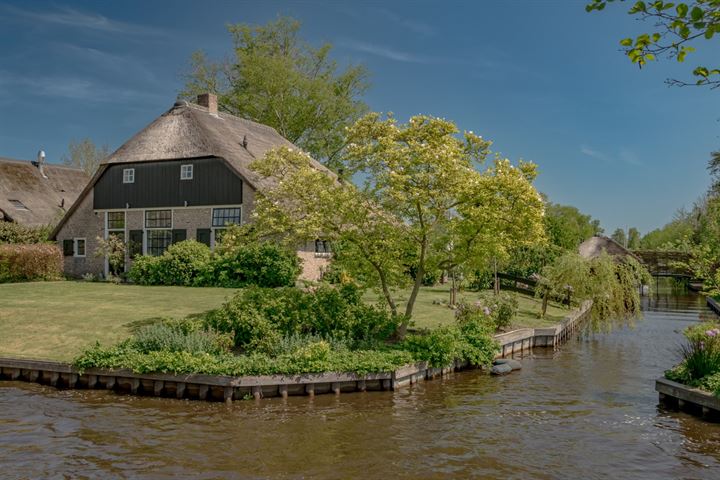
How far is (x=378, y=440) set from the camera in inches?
A: 451

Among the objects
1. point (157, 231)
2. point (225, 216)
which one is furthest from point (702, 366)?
point (157, 231)

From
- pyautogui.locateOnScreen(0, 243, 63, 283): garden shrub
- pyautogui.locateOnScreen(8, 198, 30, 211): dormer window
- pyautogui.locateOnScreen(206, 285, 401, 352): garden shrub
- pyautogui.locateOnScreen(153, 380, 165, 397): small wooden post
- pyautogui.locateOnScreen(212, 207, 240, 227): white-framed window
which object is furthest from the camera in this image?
pyautogui.locateOnScreen(8, 198, 30, 211): dormer window

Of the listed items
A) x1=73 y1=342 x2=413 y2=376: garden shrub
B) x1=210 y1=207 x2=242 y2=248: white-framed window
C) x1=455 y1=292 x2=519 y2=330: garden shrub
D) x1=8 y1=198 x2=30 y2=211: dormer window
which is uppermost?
x1=8 y1=198 x2=30 y2=211: dormer window

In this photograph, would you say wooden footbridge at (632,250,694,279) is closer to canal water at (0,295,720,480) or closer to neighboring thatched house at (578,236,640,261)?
neighboring thatched house at (578,236,640,261)

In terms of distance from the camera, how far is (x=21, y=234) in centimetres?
3650

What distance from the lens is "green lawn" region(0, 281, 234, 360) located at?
17.2 m

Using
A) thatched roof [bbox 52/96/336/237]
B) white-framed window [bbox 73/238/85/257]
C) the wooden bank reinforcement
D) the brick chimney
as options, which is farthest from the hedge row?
the wooden bank reinforcement

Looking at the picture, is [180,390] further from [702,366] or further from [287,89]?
[287,89]

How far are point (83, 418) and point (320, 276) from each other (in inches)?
787

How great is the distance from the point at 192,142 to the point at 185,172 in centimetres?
163

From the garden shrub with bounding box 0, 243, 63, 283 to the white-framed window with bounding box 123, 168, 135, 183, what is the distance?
17.0ft

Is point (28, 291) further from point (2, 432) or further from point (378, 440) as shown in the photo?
point (378, 440)

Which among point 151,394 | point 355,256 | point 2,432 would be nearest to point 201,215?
point 355,256

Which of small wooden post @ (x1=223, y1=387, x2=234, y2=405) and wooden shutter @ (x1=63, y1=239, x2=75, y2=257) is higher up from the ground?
wooden shutter @ (x1=63, y1=239, x2=75, y2=257)
